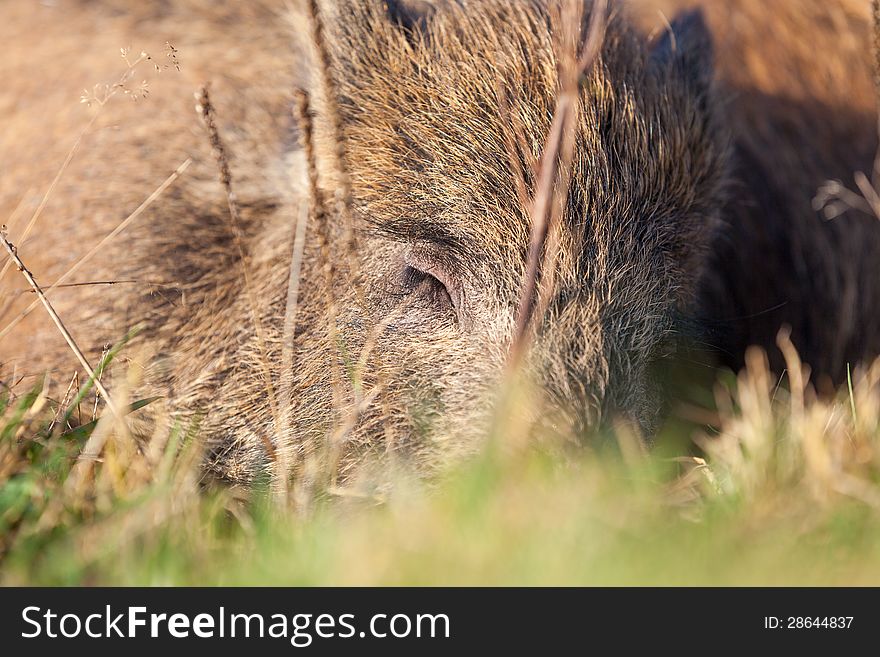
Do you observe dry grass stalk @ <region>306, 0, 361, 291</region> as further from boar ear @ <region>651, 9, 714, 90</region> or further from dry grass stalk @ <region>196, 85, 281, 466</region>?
boar ear @ <region>651, 9, 714, 90</region>

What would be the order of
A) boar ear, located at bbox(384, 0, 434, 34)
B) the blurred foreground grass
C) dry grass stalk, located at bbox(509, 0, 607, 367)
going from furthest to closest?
boar ear, located at bbox(384, 0, 434, 34)
dry grass stalk, located at bbox(509, 0, 607, 367)
the blurred foreground grass

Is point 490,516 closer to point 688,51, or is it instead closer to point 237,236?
point 237,236

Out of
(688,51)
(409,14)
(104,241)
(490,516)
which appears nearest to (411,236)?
(409,14)

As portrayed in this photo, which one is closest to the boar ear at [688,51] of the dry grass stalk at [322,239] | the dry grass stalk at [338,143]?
the dry grass stalk at [338,143]

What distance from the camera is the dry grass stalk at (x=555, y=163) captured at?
3.48m

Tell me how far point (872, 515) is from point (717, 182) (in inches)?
77.0

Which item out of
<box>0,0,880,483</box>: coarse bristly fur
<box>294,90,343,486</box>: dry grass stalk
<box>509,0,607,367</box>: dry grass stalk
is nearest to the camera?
<box>509,0,607,367</box>: dry grass stalk

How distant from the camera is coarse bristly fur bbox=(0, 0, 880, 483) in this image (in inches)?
149

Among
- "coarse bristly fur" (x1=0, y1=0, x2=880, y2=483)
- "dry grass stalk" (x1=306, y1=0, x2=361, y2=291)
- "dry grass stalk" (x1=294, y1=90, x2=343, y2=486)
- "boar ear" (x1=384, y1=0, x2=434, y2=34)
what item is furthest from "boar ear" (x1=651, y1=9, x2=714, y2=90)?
"dry grass stalk" (x1=294, y1=90, x2=343, y2=486)

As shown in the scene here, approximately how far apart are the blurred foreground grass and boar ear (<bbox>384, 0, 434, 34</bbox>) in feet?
6.14

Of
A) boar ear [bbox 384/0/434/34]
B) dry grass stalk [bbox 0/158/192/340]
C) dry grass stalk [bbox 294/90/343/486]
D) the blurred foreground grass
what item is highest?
boar ear [bbox 384/0/434/34]

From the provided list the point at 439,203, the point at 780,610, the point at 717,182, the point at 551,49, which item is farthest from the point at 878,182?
the point at 780,610

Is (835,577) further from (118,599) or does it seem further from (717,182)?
(717,182)

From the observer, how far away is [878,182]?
5582 mm
